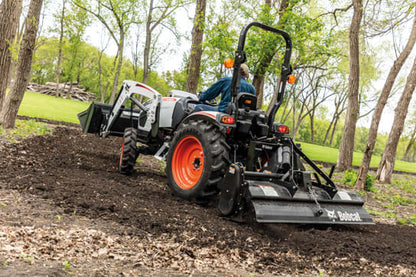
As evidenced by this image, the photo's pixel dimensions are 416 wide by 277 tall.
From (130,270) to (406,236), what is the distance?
3993 mm

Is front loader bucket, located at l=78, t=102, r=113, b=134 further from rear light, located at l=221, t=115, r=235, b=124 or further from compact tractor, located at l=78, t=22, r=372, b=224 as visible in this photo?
rear light, located at l=221, t=115, r=235, b=124

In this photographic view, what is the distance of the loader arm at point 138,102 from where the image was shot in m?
6.57

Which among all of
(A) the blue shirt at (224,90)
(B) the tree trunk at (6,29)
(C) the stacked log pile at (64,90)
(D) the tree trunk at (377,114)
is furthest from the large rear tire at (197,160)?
(C) the stacked log pile at (64,90)

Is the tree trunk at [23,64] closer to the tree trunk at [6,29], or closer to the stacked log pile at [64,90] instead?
the tree trunk at [6,29]

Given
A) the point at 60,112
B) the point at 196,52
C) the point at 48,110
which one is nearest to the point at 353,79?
the point at 196,52

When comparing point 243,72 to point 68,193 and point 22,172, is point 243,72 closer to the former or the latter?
point 68,193

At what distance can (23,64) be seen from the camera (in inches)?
355

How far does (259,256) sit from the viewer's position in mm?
3535

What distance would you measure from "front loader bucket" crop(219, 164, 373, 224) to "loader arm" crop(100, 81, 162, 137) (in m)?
2.61

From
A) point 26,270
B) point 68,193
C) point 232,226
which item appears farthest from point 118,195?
point 26,270

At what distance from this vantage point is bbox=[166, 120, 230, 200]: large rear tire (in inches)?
186

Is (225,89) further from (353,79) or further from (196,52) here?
(353,79)

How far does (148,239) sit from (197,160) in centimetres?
189

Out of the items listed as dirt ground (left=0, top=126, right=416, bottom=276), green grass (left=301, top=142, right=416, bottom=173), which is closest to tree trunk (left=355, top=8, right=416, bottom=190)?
dirt ground (left=0, top=126, right=416, bottom=276)
